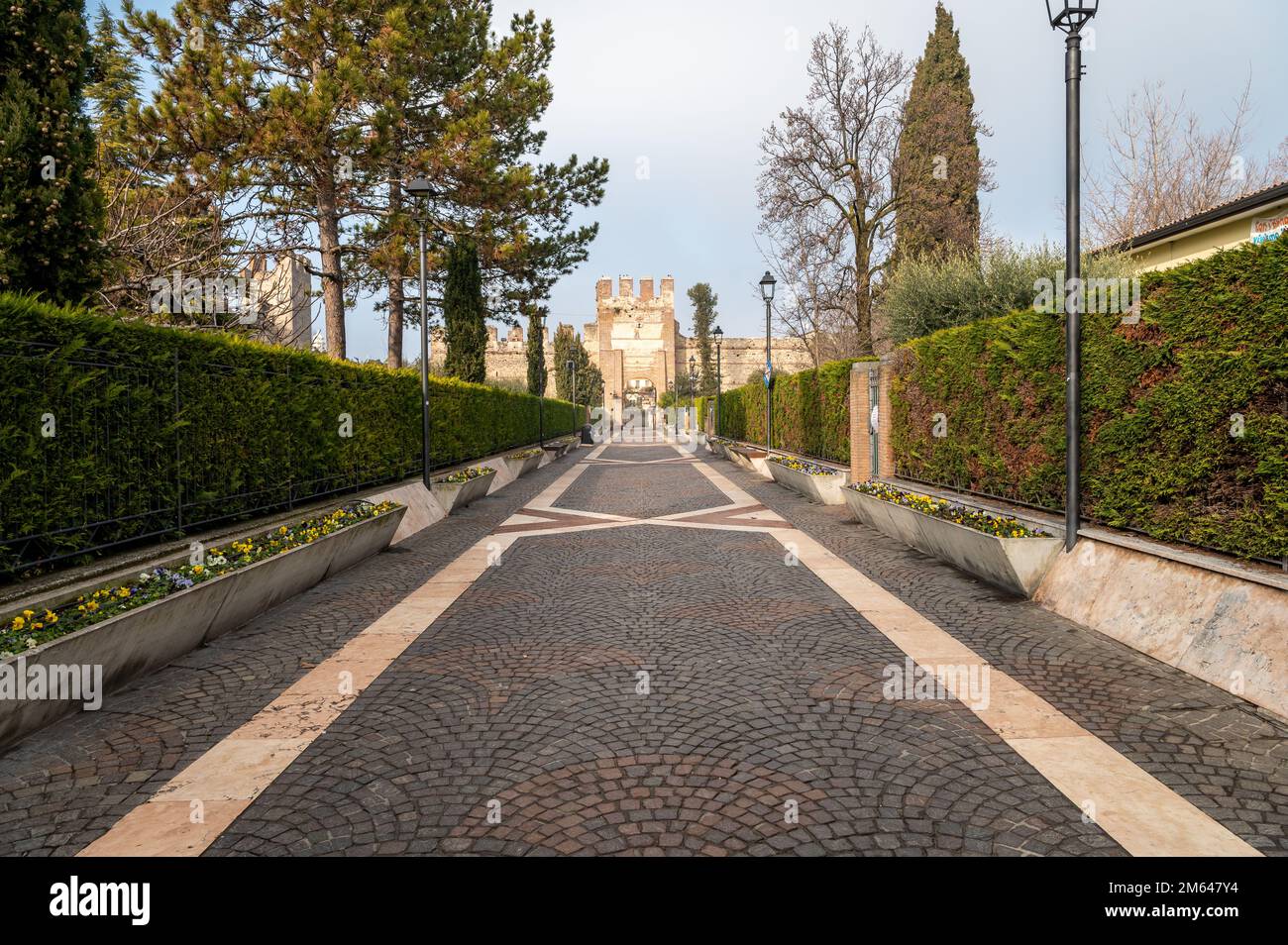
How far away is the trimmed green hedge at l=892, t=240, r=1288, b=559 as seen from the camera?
15.4 ft

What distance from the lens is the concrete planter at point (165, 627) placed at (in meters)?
3.74

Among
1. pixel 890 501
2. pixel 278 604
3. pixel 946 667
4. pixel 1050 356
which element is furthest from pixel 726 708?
pixel 890 501

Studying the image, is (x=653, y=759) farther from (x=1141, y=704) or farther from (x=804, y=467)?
(x=804, y=467)

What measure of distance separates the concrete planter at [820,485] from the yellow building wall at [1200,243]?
6.72 meters

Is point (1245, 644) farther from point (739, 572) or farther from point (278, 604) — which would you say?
point (278, 604)

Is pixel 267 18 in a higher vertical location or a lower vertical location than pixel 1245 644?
higher

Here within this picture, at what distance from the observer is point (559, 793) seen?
10.0 ft

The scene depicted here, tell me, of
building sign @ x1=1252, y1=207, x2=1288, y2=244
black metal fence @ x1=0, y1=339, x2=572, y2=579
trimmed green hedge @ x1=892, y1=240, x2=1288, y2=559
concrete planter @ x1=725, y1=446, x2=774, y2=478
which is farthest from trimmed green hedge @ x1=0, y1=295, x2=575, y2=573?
building sign @ x1=1252, y1=207, x2=1288, y2=244

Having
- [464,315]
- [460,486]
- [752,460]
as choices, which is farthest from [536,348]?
[460,486]

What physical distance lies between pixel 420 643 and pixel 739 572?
3.64 meters

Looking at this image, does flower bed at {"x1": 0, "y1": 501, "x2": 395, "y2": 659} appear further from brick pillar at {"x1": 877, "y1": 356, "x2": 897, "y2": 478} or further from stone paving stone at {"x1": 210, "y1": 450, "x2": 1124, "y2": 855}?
brick pillar at {"x1": 877, "y1": 356, "x2": 897, "y2": 478}

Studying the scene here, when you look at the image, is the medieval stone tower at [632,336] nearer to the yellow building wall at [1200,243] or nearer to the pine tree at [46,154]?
the yellow building wall at [1200,243]
